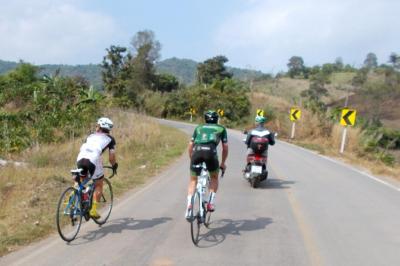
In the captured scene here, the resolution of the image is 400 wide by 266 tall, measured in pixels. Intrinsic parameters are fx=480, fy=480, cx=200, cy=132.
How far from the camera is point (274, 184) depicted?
13.7 metres

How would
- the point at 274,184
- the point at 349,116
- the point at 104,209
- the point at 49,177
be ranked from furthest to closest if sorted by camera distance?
1. the point at 349,116
2. the point at 274,184
3. the point at 49,177
4. the point at 104,209

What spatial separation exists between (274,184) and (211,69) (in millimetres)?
66950

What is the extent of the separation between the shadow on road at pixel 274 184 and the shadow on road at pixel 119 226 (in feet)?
15.6

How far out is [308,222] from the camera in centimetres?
918

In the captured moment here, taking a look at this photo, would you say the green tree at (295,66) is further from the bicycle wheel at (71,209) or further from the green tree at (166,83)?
the bicycle wheel at (71,209)

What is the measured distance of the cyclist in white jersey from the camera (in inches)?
307

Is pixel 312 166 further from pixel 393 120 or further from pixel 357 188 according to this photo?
pixel 393 120

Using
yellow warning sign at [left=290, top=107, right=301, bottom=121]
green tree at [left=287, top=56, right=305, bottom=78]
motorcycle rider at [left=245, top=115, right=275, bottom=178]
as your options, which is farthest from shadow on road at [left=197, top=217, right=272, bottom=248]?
green tree at [left=287, top=56, right=305, bottom=78]

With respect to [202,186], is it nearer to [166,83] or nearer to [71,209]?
[71,209]

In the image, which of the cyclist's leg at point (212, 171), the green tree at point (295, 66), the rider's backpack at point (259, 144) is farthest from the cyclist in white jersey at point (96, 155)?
the green tree at point (295, 66)

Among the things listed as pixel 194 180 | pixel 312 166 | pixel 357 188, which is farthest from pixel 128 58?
pixel 194 180

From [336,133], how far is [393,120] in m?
43.3

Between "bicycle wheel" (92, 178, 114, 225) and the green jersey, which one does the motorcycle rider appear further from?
the green jersey

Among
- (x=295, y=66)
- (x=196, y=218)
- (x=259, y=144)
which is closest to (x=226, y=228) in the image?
(x=196, y=218)
